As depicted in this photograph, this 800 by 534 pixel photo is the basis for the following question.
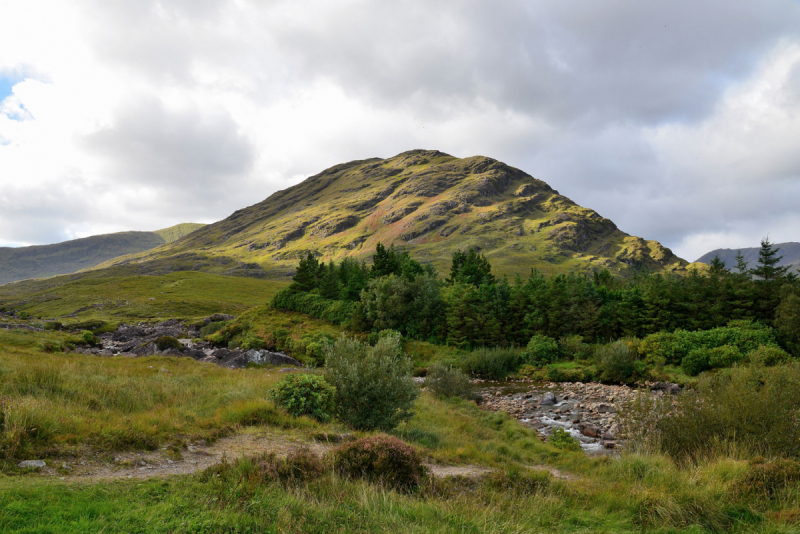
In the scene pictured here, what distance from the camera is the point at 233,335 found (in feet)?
159

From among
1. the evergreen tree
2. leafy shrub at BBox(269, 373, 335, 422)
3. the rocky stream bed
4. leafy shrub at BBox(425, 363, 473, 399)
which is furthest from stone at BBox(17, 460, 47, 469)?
the evergreen tree

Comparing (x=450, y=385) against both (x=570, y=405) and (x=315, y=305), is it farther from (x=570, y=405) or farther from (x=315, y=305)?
(x=315, y=305)

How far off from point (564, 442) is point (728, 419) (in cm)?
687

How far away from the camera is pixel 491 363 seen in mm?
34344

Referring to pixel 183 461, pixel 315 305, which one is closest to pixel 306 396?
pixel 183 461

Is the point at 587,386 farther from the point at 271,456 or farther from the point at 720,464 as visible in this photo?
the point at 271,456

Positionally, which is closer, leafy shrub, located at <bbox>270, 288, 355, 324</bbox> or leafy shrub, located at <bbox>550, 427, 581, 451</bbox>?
leafy shrub, located at <bbox>550, 427, 581, 451</bbox>

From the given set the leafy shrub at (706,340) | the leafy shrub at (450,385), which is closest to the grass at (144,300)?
the leafy shrub at (450,385)

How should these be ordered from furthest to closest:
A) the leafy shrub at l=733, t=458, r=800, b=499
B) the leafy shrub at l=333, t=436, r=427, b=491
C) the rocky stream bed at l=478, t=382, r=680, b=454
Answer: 1. the rocky stream bed at l=478, t=382, r=680, b=454
2. the leafy shrub at l=333, t=436, r=427, b=491
3. the leafy shrub at l=733, t=458, r=800, b=499

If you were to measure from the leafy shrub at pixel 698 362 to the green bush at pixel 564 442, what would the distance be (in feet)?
57.8

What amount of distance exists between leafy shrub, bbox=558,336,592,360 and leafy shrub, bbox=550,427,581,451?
19666 millimetres

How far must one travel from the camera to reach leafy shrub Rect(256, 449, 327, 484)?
7.21 meters

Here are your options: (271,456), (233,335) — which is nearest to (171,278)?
(233,335)

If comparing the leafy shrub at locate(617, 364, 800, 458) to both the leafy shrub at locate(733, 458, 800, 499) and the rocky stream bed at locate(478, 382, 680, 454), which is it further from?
the rocky stream bed at locate(478, 382, 680, 454)
